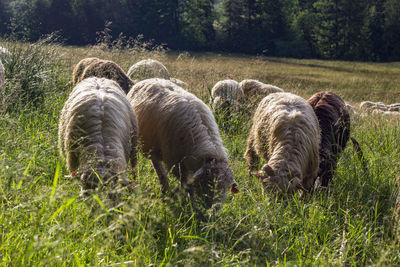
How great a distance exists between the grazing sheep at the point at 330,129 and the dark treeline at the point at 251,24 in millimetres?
40574

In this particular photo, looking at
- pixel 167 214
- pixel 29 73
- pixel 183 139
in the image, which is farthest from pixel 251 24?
pixel 167 214

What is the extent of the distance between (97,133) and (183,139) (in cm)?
103

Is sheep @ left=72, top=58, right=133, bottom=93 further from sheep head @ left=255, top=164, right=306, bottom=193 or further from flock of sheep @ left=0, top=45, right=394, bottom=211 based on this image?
sheep head @ left=255, top=164, right=306, bottom=193

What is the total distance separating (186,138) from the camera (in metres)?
4.18

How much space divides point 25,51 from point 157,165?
14.3 feet

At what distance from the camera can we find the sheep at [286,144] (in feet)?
14.3

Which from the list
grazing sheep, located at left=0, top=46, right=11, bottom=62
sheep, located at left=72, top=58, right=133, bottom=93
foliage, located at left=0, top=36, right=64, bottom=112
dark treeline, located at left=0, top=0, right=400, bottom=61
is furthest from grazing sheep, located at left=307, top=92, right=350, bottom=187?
dark treeline, located at left=0, top=0, right=400, bottom=61

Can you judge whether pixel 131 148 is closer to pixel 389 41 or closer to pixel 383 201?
pixel 383 201

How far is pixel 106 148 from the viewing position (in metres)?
3.47

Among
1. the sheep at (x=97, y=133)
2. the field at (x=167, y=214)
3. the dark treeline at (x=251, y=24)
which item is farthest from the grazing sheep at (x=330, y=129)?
the dark treeline at (x=251, y=24)

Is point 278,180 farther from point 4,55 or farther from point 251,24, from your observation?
Answer: point 251,24

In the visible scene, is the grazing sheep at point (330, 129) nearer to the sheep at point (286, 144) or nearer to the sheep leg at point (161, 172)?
the sheep at point (286, 144)

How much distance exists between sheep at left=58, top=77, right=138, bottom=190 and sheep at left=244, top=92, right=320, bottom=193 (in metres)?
1.68

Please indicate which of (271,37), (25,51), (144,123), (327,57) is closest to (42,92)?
(25,51)
